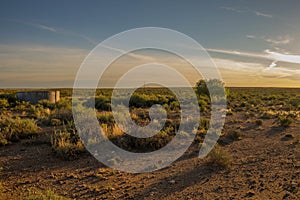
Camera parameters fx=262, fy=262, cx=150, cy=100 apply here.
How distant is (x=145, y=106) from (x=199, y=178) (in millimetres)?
17253

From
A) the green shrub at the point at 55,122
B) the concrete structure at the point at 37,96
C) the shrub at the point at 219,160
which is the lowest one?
the shrub at the point at 219,160

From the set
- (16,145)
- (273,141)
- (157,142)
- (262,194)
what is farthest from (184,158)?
(16,145)

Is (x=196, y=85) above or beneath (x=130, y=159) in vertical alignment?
above

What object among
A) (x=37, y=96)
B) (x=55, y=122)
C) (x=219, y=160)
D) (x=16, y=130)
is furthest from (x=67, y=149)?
(x=37, y=96)

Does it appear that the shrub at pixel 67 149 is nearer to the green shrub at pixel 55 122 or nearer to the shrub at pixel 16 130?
the shrub at pixel 16 130

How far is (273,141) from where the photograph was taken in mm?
10898

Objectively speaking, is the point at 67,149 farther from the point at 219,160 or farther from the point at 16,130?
the point at 219,160

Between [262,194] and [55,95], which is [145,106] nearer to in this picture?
[55,95]

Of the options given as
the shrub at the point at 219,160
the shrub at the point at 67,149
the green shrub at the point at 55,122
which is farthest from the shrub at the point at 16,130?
the shrub at the point at 219,160

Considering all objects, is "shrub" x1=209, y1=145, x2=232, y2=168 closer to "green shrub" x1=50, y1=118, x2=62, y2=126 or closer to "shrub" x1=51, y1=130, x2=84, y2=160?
"shrub" x1=51, y1=130, x2=84, y2=160

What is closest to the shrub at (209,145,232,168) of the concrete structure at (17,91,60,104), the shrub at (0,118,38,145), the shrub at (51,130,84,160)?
the shrub at (51,130,84,160)

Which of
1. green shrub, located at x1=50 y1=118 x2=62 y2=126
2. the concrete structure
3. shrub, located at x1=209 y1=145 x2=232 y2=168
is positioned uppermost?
the concrete structure

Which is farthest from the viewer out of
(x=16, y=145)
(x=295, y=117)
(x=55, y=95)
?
(x=55, y=95)

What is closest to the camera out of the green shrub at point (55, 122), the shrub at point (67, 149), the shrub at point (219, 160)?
the shrub at point (219, 160)
